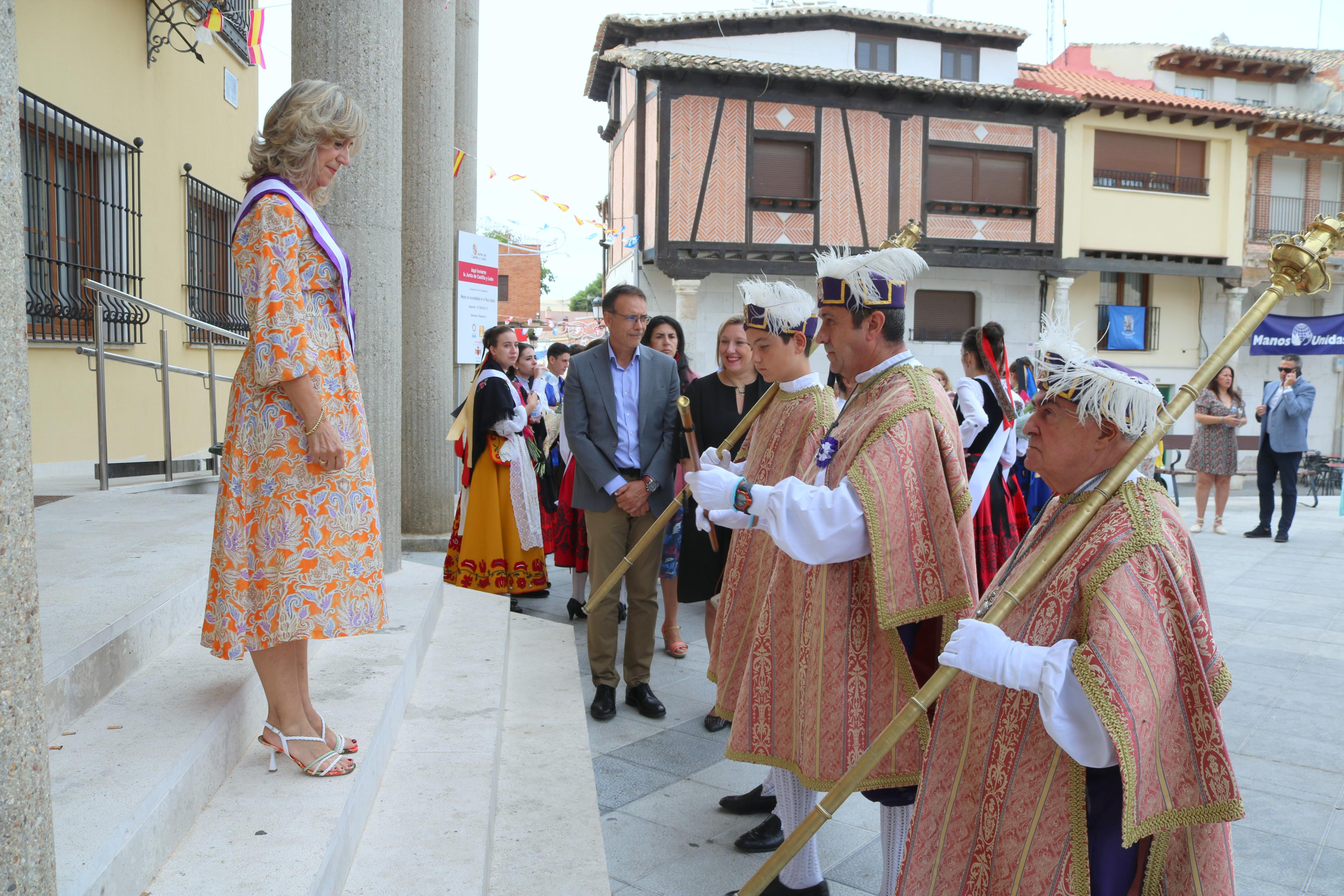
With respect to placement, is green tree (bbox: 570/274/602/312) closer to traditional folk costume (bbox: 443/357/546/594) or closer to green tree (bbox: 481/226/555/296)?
green tree (bbox: 481/226/555/296)

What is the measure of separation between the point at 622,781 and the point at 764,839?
0.76 m

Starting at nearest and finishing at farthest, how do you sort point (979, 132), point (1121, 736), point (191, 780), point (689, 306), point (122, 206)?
point (1121, 736) → point (191, 780) → point (122, 206) → point (689, 306) → point (979, 132)

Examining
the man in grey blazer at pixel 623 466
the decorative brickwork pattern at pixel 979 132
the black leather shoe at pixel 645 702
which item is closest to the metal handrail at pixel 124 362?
the man in grey blazer at pixel 623 466

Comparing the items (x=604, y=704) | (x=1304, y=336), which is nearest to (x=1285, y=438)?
(x=1304, y=336)

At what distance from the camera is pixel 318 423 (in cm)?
255

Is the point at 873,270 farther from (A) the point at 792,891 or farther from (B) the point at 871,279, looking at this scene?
(A) the point at 792,891

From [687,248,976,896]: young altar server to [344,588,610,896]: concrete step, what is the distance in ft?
2.50

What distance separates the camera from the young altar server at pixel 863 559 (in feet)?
8.72

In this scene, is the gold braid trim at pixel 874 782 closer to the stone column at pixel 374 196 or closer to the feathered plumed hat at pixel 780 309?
the feathered plumed hat at pixel 780 309

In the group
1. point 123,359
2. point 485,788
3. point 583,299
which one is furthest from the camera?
point 583,299

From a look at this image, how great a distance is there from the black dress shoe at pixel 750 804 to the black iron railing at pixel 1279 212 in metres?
25.6

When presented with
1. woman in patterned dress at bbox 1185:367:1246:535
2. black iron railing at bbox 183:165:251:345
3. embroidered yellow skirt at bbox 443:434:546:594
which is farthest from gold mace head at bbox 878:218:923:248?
woman in patterned dress at bbox 1185:367:1246:535

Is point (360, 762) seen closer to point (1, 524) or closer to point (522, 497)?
point (1, 524)

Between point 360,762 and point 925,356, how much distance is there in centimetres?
2048
